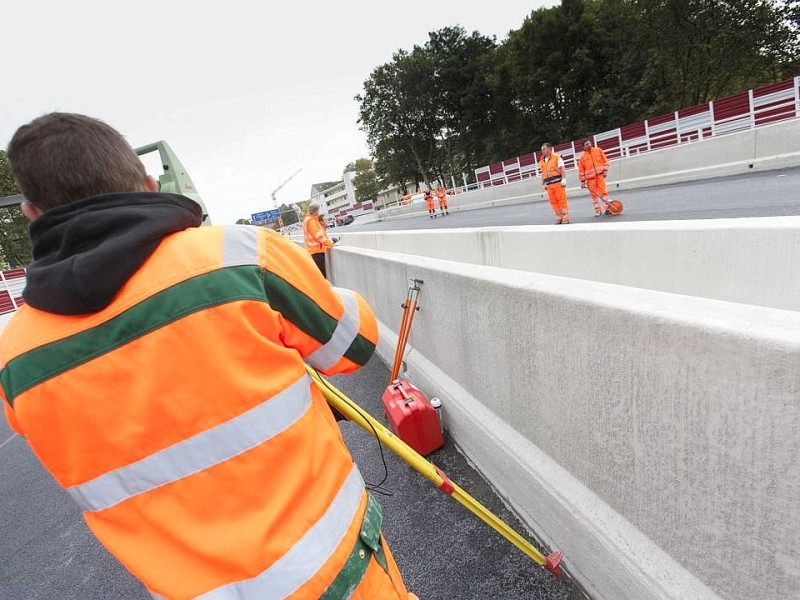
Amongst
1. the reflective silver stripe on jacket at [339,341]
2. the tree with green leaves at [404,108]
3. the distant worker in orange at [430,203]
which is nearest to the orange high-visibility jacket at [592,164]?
the reflective silver stripe on jacket at [339,341]

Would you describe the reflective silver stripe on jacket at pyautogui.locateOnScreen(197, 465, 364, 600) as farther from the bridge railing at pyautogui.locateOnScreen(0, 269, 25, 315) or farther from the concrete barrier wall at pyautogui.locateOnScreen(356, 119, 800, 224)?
the bridge railing at pyautogui.locateOnScreen(0, 269, 25, 315)

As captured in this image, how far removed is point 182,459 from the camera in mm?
917

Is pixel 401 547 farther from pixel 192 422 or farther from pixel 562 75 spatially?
pixel 562 75

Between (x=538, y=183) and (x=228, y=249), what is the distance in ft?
68.2

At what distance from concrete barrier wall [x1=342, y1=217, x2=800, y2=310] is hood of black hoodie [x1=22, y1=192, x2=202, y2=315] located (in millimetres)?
2819

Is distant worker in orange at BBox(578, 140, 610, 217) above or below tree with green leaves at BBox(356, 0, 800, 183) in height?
below

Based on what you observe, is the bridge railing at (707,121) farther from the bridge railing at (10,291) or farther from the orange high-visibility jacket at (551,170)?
the bridge railing at (10,291)

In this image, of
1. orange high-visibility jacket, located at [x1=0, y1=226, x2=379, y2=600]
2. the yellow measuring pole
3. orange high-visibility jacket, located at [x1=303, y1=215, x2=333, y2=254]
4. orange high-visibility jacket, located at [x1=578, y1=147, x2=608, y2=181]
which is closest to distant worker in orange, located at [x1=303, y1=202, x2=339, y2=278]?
orange high-visibility jacket, located at [x1=303, y1=215, x2=333, y2=254]

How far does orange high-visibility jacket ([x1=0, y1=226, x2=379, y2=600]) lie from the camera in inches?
34.1

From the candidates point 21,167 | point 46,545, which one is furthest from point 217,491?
point 46,545

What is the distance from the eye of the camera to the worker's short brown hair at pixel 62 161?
947 mm

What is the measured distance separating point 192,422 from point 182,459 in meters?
0.09

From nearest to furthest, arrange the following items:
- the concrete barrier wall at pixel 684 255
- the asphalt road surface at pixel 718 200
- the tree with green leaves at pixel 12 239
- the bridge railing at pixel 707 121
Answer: the concrete barrier wall at pixel 684 255
the asphalt road surface at pixel 718 200
the bridge railing at pixel 707 121
the tree with green leaves at pixel 12 239

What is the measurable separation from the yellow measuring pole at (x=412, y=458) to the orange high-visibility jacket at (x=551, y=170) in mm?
9360
